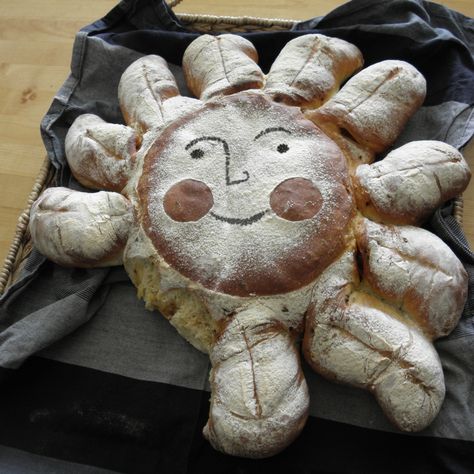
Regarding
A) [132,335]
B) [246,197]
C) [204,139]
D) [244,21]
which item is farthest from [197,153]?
[244,21]

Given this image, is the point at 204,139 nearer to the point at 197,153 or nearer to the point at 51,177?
the point at 197,153

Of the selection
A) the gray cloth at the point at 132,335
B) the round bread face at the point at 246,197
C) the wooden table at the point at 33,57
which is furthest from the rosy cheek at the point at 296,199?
the wooden table at the point at 33,57

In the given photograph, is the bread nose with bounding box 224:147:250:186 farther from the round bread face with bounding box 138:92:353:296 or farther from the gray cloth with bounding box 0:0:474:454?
the gray cloth with bounding box 0:0:474:454

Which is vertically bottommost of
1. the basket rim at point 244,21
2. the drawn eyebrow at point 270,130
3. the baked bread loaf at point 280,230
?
the baked bread loaf at point 280,230

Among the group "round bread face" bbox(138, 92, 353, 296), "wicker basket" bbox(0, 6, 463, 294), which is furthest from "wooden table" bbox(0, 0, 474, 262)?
"round bread face" bbox(138, 92, 353, 296)

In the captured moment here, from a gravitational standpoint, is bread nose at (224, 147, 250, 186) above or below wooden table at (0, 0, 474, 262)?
above

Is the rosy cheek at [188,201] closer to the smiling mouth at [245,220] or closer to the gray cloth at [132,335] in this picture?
the smiling mouth at [245,220]

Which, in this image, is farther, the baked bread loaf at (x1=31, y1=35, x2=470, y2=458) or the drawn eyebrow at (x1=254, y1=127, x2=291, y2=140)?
the drawn eyebrow at (x1=254, y1=127, x2=291, y2=140)
